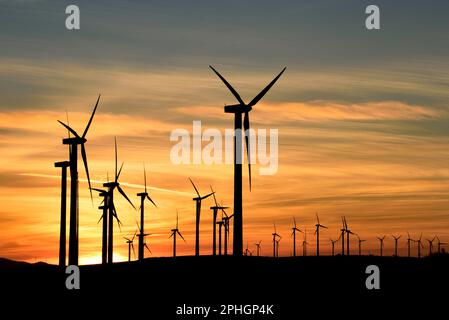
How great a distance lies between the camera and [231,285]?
303 feet

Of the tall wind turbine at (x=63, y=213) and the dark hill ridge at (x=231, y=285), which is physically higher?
the tall wind turbine at (x=63, y=213)

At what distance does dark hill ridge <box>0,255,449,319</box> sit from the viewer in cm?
8512

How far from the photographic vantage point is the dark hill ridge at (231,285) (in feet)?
279

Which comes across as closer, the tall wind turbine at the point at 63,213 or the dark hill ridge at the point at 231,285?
the dark hill ridge at the point at 231,285

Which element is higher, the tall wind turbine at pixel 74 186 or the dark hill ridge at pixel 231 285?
the tall wind turbine at pixel 74 186

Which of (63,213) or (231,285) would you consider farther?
(63,213)

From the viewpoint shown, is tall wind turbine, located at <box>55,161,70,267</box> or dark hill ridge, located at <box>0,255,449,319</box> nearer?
dark hill ridge, located at <box>0,255,449,319</box>

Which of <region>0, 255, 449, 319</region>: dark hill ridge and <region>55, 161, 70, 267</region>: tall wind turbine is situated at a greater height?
<region>55, 161, 70, 267</region>: tall wind turbine

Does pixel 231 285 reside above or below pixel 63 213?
below

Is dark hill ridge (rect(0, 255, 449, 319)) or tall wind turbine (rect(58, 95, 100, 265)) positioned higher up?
tall wind turbine (rect(58, 95, 100, 265))
